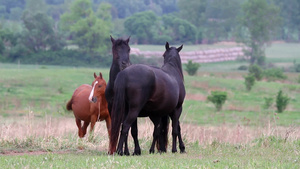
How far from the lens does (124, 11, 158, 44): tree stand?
289 feet

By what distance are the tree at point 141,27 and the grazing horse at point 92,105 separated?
75319mm

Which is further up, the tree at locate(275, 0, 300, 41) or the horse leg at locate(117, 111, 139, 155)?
the tree at locate(275, 0, 300, 41)

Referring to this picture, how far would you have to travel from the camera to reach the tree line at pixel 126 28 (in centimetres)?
6600

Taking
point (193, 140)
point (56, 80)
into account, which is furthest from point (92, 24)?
point (193, 140)

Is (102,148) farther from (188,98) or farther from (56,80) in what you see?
(56,80)

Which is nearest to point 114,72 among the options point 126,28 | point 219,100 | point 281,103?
point 219,100

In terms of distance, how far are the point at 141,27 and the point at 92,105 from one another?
7742cm

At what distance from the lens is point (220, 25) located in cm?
10362

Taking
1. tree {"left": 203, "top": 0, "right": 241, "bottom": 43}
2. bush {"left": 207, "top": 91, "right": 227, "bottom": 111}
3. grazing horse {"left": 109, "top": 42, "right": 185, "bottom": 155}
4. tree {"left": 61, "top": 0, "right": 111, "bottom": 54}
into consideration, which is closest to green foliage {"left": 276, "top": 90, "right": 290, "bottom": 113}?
bush {"left": 207, "top": 91, "right": 227, "bottom": 111}

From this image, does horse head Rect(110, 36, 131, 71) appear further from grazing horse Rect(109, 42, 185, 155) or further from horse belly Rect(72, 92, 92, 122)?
horse belly Rect(72, 92, 92, 122)

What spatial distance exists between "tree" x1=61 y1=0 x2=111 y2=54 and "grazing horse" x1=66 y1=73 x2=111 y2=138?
57365 mm

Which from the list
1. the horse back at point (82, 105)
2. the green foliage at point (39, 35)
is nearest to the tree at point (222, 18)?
the green foliage at point (39, 35)

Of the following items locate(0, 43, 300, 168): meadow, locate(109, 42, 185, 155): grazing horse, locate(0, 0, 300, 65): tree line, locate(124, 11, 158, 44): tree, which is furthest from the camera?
locate(124, 11, 158, 44): tree

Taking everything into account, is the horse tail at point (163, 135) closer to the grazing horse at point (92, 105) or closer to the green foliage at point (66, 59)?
the grazing horse at point (92, 105)
